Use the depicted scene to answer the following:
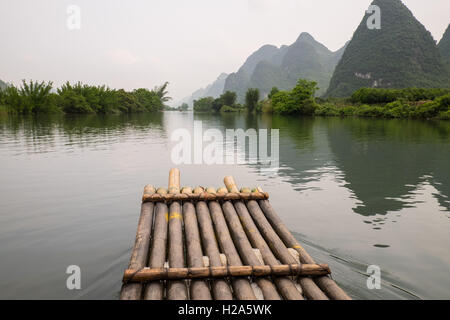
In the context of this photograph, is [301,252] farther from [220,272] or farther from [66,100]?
[66,100]

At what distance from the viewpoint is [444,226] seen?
22.7ft

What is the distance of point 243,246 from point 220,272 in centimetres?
90

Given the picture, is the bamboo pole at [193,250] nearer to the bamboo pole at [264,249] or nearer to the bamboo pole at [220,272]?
the bamboo pole at [220,272]

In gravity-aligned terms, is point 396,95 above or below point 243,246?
above

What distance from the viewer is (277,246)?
14.8ft

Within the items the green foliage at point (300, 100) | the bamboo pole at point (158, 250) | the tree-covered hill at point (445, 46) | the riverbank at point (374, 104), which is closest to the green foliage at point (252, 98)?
the riverbank at point (374, 104)

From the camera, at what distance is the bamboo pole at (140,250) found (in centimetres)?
336

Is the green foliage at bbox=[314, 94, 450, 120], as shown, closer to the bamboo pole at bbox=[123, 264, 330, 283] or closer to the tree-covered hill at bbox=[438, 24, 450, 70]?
the bamboo pole at bbox=[123, 264, 330, 283]

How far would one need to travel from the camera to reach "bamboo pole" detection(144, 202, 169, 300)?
134 inches

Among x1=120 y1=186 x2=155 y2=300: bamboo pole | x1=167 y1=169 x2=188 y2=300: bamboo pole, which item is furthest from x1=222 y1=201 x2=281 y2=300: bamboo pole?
x1=120 y1=186 x2=155 y2=300: bamboo pole

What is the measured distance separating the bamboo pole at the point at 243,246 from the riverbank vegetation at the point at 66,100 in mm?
62570

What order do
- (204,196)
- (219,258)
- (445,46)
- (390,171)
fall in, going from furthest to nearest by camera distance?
(445,46) → (390,171) → (204,196) → (219,258)

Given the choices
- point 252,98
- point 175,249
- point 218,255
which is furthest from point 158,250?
point 252,98

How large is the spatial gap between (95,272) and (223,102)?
412 ft
